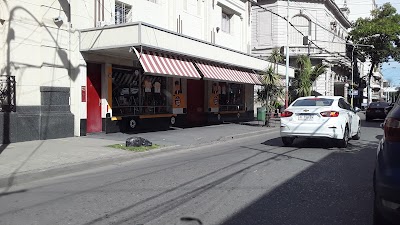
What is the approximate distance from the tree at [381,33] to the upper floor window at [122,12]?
43523 millimetres

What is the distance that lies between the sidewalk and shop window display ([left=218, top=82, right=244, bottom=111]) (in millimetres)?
10040

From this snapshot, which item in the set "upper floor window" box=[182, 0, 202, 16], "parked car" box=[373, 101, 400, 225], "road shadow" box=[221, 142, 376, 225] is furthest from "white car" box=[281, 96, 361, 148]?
"upper floor window" box=[182, 0, 202, 16]

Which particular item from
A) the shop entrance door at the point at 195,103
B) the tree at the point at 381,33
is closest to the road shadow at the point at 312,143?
the shop entrance door at the point at 195,103

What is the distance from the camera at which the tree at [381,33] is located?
165ft

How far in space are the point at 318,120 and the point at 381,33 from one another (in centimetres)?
4622

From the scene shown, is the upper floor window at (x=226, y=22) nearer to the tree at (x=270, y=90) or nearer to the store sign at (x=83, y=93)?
the tree at (x=270, y=90)

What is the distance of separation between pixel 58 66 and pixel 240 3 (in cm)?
1620

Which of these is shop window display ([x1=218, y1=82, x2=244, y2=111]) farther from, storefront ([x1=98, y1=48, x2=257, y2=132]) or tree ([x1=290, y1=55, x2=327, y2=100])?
tree ([x1=290, y1=55, x2=327, y2=100])

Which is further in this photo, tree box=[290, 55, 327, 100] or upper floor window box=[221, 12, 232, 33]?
tree box=[290, 55, 327, 100]

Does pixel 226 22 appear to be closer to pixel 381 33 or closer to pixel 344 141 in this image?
pixel 344 141

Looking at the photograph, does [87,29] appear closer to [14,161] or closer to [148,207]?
[14,161]

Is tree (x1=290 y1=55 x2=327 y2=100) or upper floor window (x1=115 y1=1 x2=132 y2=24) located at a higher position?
upper floor window (x1=115 y1=1 x2=132 y2=24)

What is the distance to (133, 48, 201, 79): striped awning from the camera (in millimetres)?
13305

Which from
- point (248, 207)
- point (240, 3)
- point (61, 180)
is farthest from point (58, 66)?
point (240, 3)
